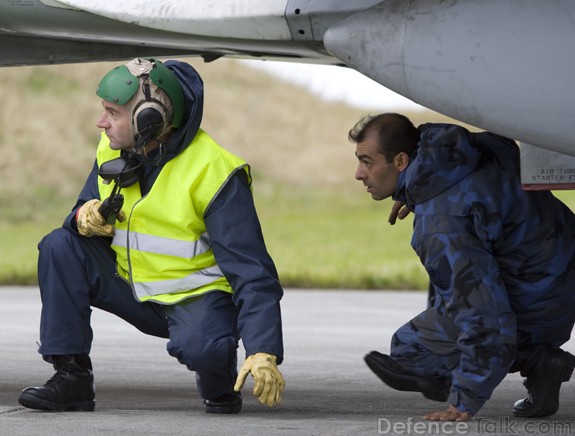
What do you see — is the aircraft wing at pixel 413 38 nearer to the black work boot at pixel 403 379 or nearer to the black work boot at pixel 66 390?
the black work boot at pixel 403 379

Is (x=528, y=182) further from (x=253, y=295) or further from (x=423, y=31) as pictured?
(x=253, y=295)

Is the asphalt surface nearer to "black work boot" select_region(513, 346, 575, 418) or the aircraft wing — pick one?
"black work boot" select_region(513, 346, 575, 418)

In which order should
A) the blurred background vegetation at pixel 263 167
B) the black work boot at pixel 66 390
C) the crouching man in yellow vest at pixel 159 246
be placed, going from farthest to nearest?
1. the blurred background vegetation at pixel 263 167
2. the black work boot at pixel 66 390
3. the crouching man in yellow vest at pixel 159 246

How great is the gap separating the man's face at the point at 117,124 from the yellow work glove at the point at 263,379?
0.98m

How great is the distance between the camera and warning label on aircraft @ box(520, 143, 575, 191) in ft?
14.2

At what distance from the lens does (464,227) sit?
13.5 ft

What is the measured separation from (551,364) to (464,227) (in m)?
0.79

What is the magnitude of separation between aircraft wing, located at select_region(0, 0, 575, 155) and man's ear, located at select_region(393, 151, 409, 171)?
21cm

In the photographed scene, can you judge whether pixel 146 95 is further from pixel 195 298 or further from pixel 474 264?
pixel 474 264

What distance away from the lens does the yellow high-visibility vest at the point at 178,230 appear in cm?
447

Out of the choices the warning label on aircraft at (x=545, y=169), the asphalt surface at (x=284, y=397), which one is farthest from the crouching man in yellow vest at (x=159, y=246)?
the warning label on aircraft at (x=545, y=169)

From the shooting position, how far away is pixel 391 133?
4410 mm

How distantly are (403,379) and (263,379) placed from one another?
0.75 metres

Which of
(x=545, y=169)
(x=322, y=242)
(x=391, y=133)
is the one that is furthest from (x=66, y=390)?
(x=322, y=242)
